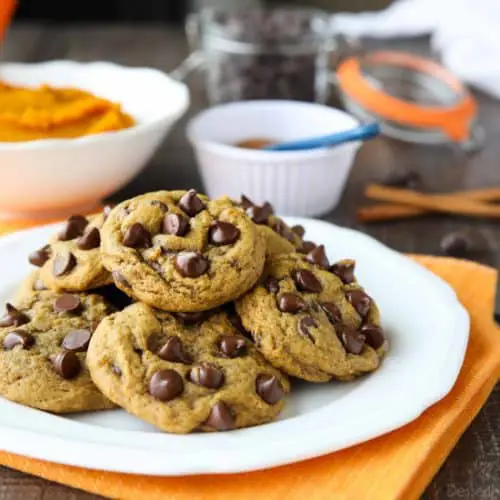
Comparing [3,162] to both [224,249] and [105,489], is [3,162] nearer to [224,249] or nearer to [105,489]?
[224,249]

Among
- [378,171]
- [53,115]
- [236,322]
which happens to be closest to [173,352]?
[236,322]

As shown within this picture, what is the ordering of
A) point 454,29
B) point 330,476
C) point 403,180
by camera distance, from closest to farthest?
point 330,476 → point 403,180 → point 454,29

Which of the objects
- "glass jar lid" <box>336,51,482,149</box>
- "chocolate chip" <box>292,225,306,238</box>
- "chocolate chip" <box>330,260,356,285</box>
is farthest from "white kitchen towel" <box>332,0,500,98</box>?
"chocolate chip" <box>330,260,356,285</box>

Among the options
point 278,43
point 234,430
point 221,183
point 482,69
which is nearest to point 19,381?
point 234,430

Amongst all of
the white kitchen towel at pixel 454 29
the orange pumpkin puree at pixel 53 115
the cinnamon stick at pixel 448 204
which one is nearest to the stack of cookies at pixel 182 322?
the orange pumpkin puree at pixel 53 115

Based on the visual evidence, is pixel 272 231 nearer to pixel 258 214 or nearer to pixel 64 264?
pixel 258 214

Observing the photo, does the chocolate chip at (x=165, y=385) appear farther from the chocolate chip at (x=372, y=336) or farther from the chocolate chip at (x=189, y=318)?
the chocolate chip at (x=372, y=336)
